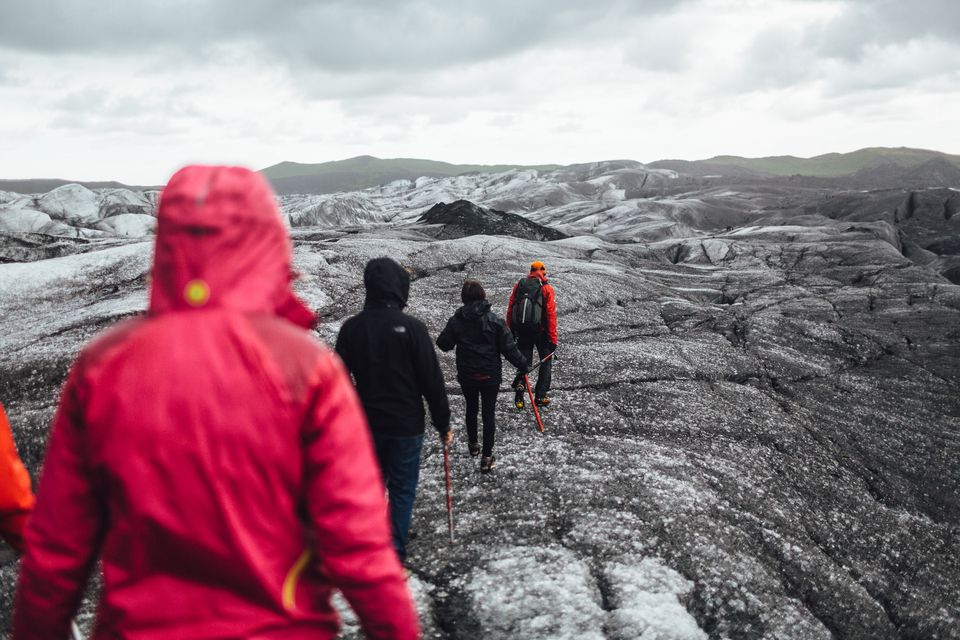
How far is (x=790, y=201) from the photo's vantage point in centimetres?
8569

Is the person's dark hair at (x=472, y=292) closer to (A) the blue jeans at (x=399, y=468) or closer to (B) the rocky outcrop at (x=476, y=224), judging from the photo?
(A) the blue jeans at (x=399, y=468)

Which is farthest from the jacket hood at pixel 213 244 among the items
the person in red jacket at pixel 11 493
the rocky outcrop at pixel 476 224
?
the rocky outcrop at pixel 476 224

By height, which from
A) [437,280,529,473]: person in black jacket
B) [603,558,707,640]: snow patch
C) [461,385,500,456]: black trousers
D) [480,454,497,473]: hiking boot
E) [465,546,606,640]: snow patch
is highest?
[437,280,529,473]: person in black jacket

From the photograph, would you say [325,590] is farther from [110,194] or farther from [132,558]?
[110,194]

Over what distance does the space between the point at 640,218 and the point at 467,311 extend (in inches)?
2287

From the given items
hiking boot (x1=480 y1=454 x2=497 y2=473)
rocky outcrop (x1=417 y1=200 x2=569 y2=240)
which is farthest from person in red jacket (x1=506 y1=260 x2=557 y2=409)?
rocky outcrop (x1=417 y1=200 x2=569 y2=240)

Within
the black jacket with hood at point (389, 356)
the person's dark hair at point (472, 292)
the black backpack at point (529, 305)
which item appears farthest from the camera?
the black backpack at point (529, 305)

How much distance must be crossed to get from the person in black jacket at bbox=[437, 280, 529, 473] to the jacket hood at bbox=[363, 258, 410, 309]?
2705mm

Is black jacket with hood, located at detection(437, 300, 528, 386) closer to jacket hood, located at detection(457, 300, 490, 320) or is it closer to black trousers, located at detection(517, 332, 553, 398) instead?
jacket hood, located at detection(457, 300, 490, 320)

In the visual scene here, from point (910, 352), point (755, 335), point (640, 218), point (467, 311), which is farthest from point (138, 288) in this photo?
point (640, 218)

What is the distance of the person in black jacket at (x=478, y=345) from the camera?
8.50 meters

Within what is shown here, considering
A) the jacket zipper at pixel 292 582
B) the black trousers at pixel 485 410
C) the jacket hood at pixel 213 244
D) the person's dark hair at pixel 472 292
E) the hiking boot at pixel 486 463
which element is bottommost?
the hiking boot at pixel 486 463

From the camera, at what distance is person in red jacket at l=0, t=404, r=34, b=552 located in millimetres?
3404

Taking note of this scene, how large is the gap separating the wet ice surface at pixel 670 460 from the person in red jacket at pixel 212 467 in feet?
13.4
